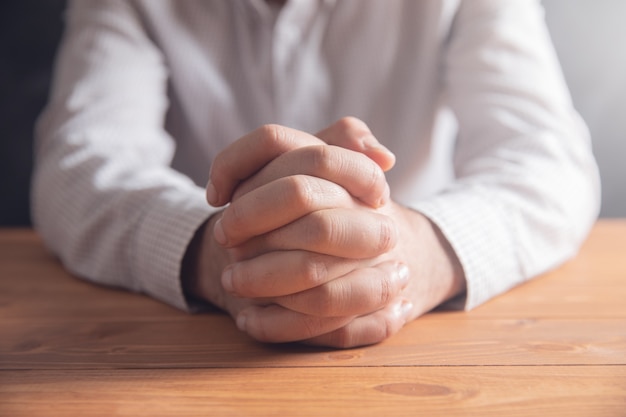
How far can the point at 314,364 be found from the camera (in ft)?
1.93

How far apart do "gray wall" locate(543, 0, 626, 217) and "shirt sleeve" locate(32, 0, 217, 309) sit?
0.86 metres

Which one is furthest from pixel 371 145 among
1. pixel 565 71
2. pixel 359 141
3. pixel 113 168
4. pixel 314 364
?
pixel 565 71

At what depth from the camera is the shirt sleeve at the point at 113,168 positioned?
2.66 ft

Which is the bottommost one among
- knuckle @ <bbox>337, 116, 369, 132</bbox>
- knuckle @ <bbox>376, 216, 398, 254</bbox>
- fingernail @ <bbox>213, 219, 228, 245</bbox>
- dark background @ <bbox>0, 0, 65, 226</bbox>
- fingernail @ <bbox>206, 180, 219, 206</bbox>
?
dark background @ <bbox>0, 0, 65, 226</bbox>

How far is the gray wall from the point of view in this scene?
138cm

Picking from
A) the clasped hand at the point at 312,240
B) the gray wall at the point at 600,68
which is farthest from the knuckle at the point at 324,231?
the gray wall at the point at 600,68

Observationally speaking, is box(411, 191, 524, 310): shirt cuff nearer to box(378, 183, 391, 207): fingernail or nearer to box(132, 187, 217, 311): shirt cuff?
box(378, 183, 391, 207): fingernail

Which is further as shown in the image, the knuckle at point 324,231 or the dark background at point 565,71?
the dark background at point 565,71

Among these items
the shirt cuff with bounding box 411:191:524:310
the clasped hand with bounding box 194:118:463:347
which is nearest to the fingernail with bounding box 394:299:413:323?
the clasped hand with bounding box 194:118:463:347

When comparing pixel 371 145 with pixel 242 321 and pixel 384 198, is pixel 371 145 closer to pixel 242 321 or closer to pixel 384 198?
pixel 384 198

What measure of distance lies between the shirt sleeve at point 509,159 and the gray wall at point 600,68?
383mm

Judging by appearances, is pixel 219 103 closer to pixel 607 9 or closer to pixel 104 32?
pixel 104 32

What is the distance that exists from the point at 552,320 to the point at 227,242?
0.36 metres

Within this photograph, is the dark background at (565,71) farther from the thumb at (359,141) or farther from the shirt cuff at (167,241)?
the thumb at (359,141)
